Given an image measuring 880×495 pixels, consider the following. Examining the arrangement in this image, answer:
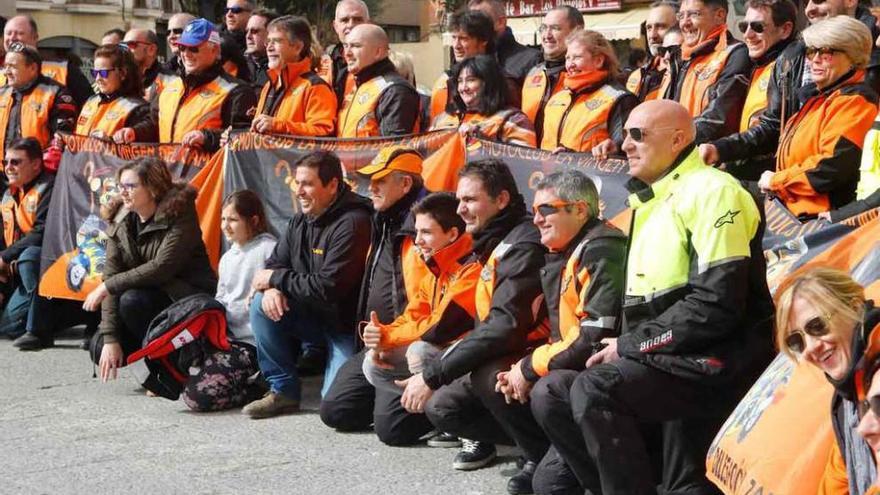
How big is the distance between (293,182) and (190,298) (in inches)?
53.1

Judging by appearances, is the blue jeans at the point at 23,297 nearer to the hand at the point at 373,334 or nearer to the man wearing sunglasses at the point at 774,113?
the hand at the point at 373,334

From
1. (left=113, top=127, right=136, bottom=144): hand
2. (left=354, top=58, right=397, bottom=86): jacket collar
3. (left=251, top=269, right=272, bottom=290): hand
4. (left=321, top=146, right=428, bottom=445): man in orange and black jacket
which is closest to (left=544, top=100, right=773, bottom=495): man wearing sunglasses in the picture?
(left=321, top=146, right=428, bottom=445): man in orange and black jacket

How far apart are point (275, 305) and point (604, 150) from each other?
81.3 inches

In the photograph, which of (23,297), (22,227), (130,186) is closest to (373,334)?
(130,186)

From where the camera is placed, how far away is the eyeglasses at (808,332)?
413cm

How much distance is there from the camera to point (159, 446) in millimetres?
7273

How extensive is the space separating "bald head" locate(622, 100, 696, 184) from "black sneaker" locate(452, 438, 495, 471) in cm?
182

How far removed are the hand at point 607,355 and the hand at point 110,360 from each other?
3.85 meters

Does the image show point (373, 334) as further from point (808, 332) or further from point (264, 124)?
point (808, 332)

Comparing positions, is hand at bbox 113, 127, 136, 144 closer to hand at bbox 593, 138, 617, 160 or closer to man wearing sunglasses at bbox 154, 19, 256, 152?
man wearing sunglasses at bbox 154, 19, 256, 152

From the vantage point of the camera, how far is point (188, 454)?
709 centimetres

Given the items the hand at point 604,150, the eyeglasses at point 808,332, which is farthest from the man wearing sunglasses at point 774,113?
the eyeglasses at point 808,332

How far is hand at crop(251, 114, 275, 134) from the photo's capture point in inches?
375

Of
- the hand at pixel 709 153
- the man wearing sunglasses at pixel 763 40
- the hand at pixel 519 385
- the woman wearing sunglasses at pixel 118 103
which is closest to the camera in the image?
the hand at pixel 519 385
